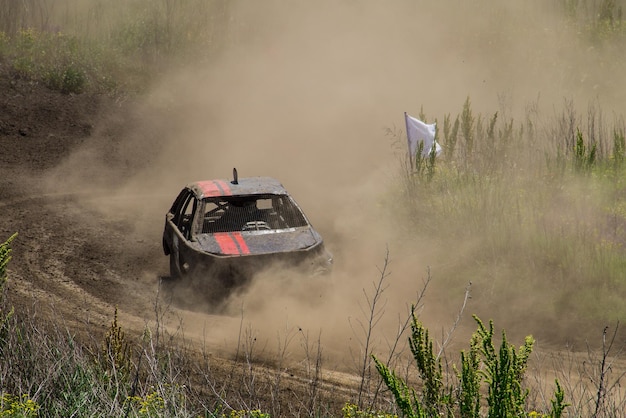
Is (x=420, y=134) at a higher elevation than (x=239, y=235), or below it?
higher

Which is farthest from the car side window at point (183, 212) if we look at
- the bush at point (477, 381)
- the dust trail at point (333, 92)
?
the bush at point (477, 381)

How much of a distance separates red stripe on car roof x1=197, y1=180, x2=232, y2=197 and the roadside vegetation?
1755 millimetres

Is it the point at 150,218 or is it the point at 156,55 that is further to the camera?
the point at 156,55

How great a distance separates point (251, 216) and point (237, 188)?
1.49 ft

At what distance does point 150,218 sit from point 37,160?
4.76 meters

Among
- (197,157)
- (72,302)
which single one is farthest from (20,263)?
(197,157)

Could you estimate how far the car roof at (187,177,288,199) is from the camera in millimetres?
11469

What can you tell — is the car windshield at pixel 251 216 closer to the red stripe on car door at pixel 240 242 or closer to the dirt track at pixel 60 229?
the red stripe on car door at pixel 240 242

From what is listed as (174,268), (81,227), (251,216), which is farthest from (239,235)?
(81,227)

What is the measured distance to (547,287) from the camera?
11492 mm

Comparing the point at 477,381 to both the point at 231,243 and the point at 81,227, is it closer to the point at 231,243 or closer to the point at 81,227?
the point at 231,243

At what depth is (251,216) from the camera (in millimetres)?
11445

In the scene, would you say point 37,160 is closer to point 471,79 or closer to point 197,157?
point 197,157

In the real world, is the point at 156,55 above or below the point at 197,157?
above
